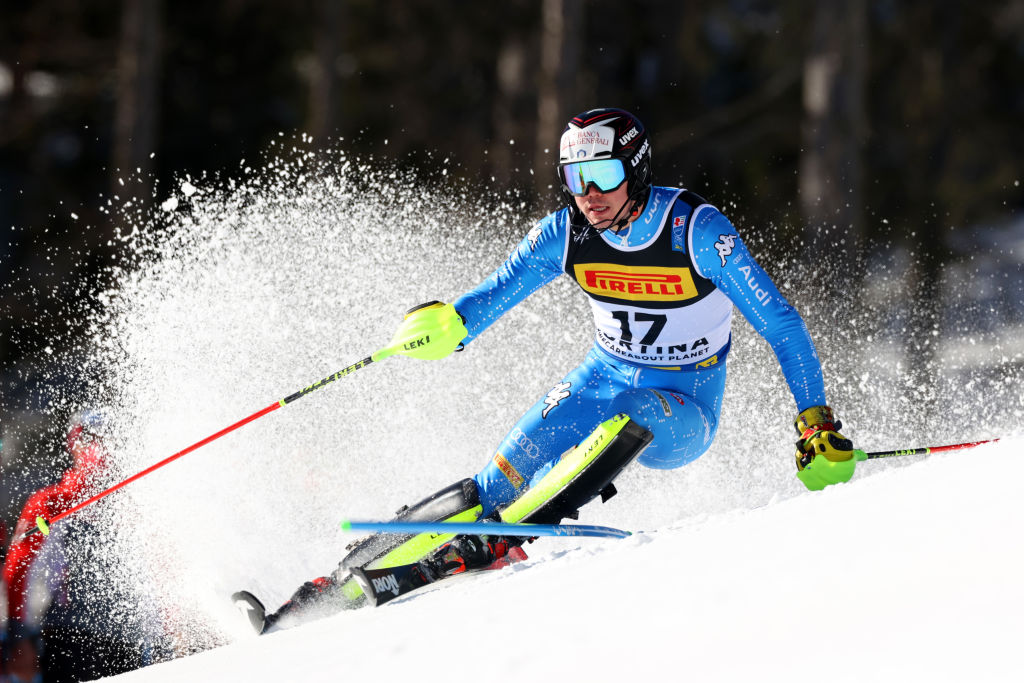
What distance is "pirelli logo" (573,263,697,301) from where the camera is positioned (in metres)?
4.14

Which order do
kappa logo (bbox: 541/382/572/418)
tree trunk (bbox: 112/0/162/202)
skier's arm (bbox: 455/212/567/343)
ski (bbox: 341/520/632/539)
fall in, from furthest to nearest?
tree trunk (bbox: 112/0/162/202)
skier's arm (bbox: 455/212/567/343)
kappa logo (bbox: 541/382/572/418)
ski (bbox: 341/520/632/539)

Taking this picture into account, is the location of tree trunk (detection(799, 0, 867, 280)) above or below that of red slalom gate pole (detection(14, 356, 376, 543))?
above

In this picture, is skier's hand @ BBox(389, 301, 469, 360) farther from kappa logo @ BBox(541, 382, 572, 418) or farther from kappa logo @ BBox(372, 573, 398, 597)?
kappa logo @ BBox(372, 573, 398, 597)

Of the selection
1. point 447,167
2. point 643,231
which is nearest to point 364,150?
point 447,167

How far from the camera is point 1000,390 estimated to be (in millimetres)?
8344

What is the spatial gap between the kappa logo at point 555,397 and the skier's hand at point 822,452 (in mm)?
998

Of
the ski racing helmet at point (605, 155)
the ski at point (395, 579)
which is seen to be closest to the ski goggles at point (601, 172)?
the ski racing helmet at point (605, 155)

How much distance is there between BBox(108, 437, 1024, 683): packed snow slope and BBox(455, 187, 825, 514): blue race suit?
2.08 ft

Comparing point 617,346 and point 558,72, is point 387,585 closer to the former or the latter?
point 617,346

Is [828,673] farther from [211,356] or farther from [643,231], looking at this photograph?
[211,356]

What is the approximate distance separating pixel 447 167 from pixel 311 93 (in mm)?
3582

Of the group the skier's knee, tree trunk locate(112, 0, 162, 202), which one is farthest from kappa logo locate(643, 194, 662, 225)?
tree trunk locate(112, 0, 162, 202)

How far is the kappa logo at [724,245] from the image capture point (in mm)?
3939

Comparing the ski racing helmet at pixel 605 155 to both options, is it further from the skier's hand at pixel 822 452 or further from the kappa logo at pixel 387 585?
the kappa logo at pixel 387 585
